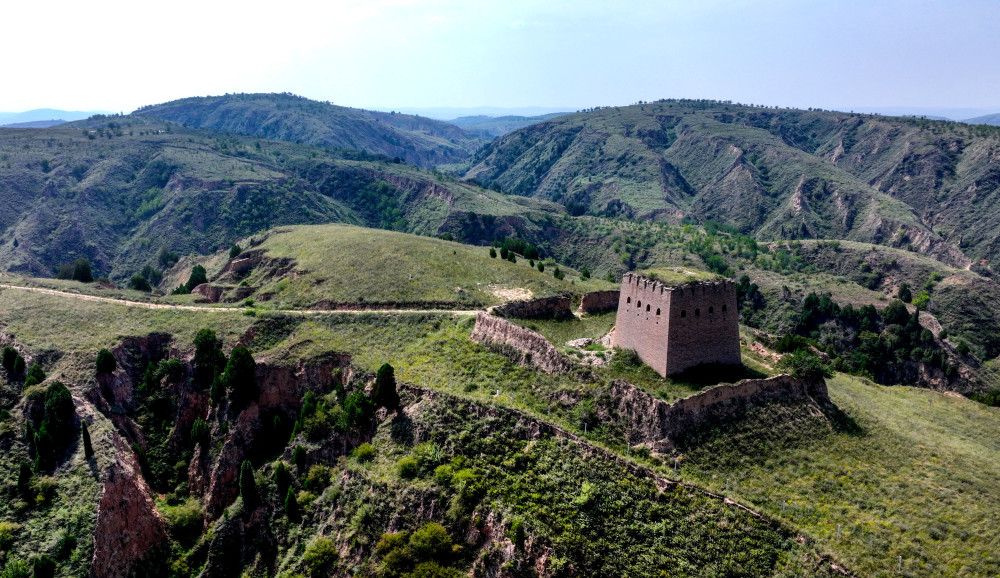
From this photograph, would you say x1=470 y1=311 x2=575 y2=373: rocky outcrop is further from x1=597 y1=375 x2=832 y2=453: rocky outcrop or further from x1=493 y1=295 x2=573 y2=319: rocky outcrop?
x1=597 y1=375 x2=832 y2=453: rocky outcrop

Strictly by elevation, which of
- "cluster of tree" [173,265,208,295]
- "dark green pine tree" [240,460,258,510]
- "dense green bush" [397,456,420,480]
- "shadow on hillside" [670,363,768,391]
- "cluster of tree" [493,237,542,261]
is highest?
"cluster of tree" [493,237,542,261]

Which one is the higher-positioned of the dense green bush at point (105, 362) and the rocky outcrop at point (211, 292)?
the rocky outcrop at point (211, 292)

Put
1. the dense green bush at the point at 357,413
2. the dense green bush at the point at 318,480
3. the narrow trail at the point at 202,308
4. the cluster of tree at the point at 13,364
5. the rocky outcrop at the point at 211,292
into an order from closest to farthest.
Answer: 1. the dense green bush at the point at 318,480
2. the dense green bush at the point at 357,413
3. the cluster of tree at the point at 13,364
4. the narrow trail at the point at 202,308
5. the rocky outcrop at the point at 211,292

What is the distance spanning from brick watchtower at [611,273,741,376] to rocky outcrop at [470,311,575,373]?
6.62 metres

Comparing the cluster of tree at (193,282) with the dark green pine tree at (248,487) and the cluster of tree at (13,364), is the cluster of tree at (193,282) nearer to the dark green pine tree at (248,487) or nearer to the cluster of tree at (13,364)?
the cluster of tree at (13,364)

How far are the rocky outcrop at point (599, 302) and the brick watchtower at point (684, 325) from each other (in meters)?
15.4

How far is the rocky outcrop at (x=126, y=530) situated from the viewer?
42.8m

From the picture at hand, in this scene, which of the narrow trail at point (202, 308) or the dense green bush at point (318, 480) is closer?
the dense green bush at point (318, 480)

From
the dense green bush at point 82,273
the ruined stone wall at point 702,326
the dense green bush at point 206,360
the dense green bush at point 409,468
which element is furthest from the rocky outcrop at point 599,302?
the dense green bush at point 82,273

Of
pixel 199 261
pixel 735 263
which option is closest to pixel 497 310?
pixel 199 261

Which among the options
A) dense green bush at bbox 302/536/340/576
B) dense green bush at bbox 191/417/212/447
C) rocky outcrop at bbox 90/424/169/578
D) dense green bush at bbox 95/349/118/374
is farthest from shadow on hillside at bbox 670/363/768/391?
dense green bush at bbox 95/349/118/374

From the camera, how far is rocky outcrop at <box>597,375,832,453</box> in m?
38.6

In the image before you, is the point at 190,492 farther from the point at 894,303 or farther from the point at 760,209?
the point at 760,209

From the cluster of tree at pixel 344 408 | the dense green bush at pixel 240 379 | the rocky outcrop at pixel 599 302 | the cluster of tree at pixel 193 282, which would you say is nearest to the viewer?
the cluster of tree at pixel 344 408
